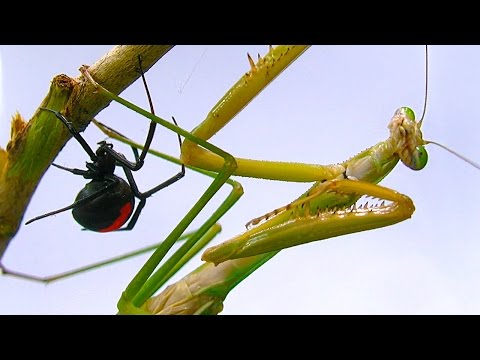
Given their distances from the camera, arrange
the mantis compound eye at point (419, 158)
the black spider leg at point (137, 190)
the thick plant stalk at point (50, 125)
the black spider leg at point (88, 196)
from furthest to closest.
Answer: the black spider leg at point (137, 190), the black spider leg at point (88, 196), the mantis compound eye at point (419, 158), the thick plant stalk at point (50, 125)

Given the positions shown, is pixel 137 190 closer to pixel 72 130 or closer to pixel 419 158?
pixel 72 130

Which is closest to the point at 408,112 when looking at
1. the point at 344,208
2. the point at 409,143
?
the point at 409,143

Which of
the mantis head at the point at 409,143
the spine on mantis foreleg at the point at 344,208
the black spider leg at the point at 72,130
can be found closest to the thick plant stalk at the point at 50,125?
the black spider leg at the point at 72,130

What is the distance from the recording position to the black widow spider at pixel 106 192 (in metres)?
1.38

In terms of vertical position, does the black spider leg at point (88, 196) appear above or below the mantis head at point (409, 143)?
below

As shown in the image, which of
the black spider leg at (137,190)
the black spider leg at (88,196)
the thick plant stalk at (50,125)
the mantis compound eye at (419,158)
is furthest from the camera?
the black spider leg at (137,190)

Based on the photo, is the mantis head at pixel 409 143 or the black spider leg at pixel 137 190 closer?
the mantis head at pixel 409 143

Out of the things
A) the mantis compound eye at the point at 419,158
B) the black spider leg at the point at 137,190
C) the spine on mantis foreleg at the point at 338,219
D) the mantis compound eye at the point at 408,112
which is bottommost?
the spine on mantis foreleg at the point at 338,219

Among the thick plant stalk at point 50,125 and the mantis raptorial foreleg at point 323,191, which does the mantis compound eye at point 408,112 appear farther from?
the thick plant stalk at point 50,125

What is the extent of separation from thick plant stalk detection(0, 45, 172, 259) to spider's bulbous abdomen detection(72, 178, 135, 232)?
15 cm

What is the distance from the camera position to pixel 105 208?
54.5 inches

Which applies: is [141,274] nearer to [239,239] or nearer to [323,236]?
[239,239]

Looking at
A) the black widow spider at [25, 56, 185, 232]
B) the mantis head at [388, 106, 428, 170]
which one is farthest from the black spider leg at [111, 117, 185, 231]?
the mantis head at [388, 106, 428, 170]

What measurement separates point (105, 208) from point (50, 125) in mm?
287
